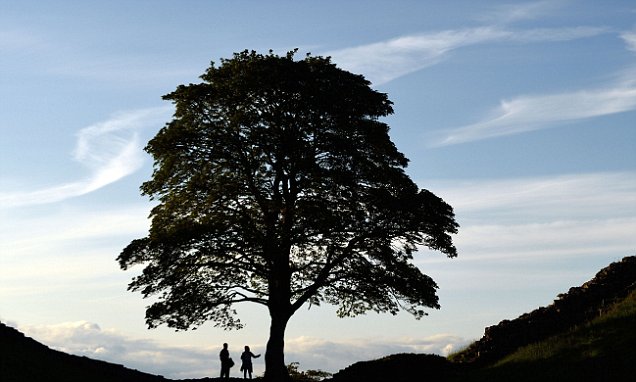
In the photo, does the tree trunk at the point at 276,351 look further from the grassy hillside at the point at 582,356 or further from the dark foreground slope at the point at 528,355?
the grassy hillside at the point at 582,356

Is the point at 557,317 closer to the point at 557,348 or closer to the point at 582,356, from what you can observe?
the point at 557,348

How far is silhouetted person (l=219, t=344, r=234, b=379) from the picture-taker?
40125 millimetres

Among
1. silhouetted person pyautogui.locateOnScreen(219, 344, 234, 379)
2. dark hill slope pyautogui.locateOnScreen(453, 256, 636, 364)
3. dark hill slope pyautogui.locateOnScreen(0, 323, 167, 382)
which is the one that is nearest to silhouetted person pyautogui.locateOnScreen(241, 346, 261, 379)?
silhouetted person pyautogui.locateOnScreen(219, 344, 234, 379)

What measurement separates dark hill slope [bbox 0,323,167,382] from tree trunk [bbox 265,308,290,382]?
216 inches

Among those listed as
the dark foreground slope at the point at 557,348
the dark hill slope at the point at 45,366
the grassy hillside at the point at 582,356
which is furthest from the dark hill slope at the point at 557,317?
the dark hill slope at the point at 45,366

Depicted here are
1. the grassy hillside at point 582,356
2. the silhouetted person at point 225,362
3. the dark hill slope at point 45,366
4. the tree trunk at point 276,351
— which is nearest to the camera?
the grassy hillside at point 582,356

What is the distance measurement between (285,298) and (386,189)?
7249 millimetres

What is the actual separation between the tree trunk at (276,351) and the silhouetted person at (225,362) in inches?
120

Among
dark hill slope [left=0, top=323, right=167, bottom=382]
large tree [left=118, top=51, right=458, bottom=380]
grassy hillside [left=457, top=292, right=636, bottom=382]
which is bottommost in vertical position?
grassy hillside [left=457, top=292, right=636, bottom=382]

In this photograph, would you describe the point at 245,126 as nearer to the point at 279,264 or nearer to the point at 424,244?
the point at 279,264

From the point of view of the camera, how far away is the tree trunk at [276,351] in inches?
1478

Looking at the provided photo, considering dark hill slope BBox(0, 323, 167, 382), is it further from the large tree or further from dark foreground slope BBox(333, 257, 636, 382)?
dark foreground slope BBox(333, 257, 636, 382)

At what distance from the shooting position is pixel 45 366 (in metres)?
31.9

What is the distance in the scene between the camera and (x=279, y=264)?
37.7 m
